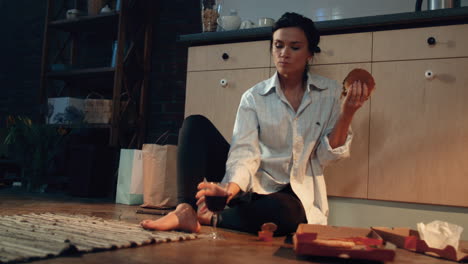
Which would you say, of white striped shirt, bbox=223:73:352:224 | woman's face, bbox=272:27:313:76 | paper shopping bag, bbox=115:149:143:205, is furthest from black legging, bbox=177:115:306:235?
paper shopping bag, bbox=115:149:143:205

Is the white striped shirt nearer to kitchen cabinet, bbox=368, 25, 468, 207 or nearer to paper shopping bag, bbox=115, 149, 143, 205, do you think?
kitchen cabinet, bbox=368, 25, 468, 207

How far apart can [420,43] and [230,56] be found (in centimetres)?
98

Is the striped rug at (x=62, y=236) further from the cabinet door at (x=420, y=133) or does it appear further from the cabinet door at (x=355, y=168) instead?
the cabinet door at (x=420, y=133)

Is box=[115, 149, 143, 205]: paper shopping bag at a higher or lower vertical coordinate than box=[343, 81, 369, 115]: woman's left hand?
lower

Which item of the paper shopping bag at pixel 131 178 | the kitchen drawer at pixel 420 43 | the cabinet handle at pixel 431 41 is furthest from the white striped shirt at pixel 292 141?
the paper shopping bag at pixel 131 178

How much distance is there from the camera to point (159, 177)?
278 centimetres

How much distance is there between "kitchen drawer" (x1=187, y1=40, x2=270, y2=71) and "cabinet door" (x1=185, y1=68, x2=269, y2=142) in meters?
0.03

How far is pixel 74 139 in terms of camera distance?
149 inches

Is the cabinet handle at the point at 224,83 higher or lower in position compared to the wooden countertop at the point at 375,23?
lower

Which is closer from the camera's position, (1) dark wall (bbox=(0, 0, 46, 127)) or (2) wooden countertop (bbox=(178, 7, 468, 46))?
(2) wooden countertop (bbox=(178, 7, 468, 46))

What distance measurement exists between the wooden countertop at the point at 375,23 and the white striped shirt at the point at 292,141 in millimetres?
411

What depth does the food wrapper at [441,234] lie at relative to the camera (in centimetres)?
149

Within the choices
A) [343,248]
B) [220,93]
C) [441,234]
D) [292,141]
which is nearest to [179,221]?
[292,141]

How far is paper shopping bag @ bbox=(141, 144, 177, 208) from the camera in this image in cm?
276
